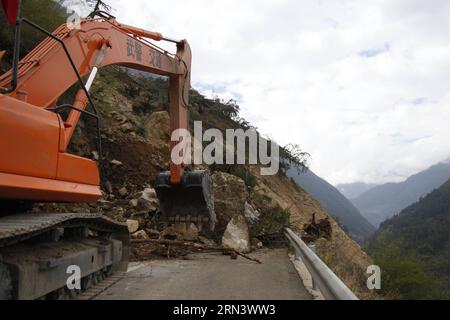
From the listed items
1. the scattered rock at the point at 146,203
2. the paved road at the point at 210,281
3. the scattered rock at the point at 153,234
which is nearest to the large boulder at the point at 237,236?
the scattered rock at the point at 153,234

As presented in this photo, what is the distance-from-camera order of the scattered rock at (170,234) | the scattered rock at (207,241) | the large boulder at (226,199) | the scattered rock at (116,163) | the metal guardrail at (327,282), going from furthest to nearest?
the scattered rock at (116,163) < the large boulder at (226,199) < the scattered rock at (207,241) < the scattered rock at (170,234) < the metal guardrail at (327,282)

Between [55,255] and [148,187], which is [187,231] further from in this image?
[55,255]

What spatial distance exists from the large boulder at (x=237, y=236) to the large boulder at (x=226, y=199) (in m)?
0.59

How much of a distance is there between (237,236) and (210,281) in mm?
5226

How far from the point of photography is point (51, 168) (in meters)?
5.66

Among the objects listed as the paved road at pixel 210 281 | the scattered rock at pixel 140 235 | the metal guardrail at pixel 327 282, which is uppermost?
the scattered rock at pixel 140 235

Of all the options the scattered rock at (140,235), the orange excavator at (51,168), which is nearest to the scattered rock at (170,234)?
the scattered rock at (140,235)

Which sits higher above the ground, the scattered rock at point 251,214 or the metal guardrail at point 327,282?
the scattered rock at point 251,214

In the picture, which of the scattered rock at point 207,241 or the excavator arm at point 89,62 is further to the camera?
the scattered rock at point 207,241

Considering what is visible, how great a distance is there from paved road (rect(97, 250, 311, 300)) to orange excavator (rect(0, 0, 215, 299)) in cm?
54

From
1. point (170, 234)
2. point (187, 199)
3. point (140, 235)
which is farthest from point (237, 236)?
point (140, 235)

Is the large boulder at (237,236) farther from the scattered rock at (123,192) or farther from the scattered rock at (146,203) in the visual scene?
the scattered rock at (123,192)

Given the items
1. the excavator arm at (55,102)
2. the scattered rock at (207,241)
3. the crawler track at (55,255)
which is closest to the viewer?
the crawler track at (55,255)

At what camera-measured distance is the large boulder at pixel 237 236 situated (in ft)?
40.3
